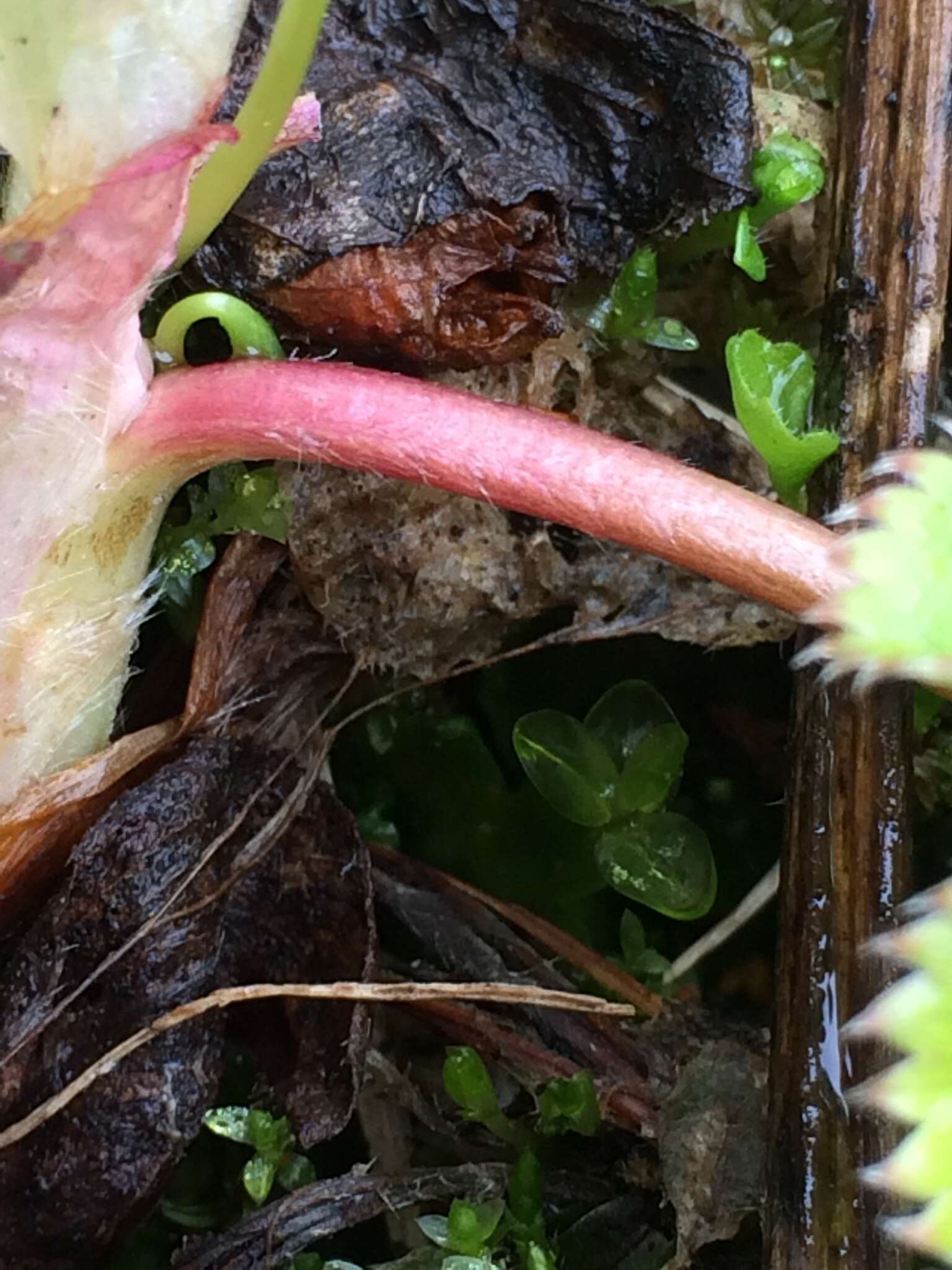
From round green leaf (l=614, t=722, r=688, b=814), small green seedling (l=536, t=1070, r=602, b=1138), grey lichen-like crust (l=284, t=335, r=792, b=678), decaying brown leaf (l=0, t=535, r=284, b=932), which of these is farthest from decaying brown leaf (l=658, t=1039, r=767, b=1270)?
decaying brown leaf (l=0, t=535, r=284, b=932)

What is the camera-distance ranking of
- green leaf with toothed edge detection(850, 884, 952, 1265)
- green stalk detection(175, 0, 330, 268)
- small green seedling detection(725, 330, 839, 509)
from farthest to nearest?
small green seedling detection(725, 330, 839, 509)
green stalk detection(175, 0, 330, 268)
green leaf with toothed edge detection(850, 884, 952, 1265)

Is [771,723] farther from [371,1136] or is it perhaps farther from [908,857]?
[371,1136]

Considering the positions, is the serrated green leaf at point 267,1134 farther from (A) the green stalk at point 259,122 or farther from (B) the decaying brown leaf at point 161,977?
(A) the green stalk at point 259,122

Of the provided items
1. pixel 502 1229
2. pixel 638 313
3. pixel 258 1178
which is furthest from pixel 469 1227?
pixel 638 313

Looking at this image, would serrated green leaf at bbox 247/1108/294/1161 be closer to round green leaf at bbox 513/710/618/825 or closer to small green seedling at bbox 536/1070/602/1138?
small green seedling at bbox 536/1070/602/1138

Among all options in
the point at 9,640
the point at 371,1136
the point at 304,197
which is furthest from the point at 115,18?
the point at 371,1136

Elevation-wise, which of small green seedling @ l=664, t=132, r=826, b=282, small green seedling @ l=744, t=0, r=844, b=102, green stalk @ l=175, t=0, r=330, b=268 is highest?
small green seedling @ l=744, t=0, r=844, b=102
